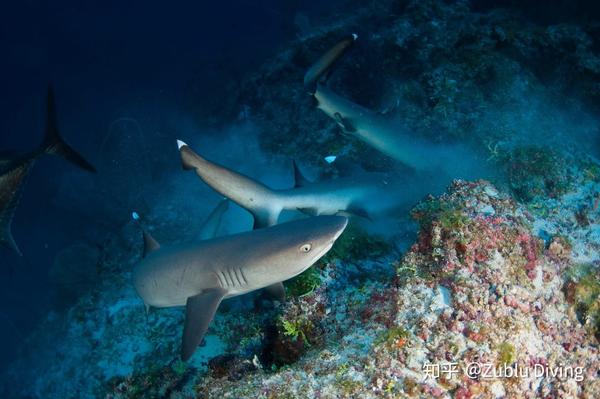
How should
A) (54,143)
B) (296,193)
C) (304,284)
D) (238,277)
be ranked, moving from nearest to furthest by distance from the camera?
1. (238,277)
2. (304,284)
3. (296,193)
4. (54,143)

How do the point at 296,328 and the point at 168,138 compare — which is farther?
the point at 168,138

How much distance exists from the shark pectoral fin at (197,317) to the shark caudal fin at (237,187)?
1.07m

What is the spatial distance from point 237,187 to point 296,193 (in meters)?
1.02

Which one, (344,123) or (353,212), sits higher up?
(344,123)

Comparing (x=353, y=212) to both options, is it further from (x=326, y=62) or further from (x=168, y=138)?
(x=168, y=138)

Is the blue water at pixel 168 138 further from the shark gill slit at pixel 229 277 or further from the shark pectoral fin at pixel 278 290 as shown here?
the shark gill slit at pixel 229 277

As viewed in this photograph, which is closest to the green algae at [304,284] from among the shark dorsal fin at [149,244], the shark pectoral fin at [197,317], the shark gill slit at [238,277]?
the shark gill slit at [238,277]

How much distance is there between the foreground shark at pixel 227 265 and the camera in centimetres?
297

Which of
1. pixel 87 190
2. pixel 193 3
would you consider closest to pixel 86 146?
pixel 87 190

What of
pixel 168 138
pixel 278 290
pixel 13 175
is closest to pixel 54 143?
pixel 13 175

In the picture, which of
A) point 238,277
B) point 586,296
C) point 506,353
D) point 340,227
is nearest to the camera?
point 506,353

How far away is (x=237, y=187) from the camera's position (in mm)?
4012

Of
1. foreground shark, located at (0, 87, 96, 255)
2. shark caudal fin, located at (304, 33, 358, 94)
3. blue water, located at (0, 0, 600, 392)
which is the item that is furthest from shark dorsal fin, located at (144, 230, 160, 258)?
shark caudal fin, located at (304, 33, 358, 94)

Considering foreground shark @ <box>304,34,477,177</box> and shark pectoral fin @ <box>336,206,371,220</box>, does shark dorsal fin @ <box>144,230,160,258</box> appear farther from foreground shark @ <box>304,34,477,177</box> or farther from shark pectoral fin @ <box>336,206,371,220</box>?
foreground shark @ <box>304,34,477,177</box>
